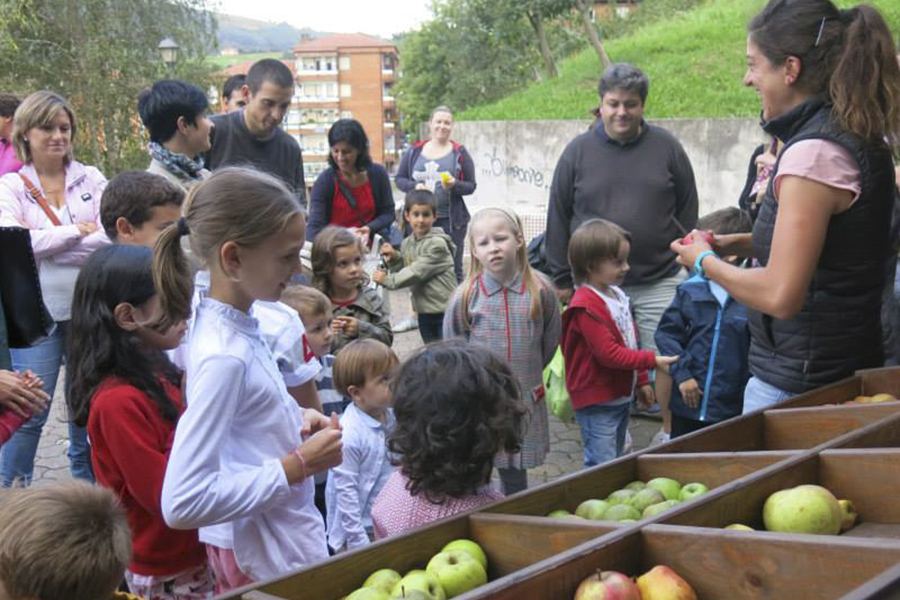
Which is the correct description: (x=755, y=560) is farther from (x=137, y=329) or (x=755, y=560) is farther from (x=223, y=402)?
(x=137, y=329)

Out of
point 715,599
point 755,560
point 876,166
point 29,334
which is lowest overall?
point 715,599

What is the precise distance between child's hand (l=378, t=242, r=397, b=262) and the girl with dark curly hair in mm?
3674

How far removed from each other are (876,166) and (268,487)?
6.57 feet

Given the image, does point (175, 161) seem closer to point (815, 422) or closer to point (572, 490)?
point (572, 490)

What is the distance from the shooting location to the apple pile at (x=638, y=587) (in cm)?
163

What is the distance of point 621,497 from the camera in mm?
2262

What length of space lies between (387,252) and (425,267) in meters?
0.47

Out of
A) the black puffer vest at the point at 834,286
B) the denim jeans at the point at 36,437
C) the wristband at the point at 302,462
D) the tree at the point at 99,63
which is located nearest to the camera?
the wristband at the point at 302,462

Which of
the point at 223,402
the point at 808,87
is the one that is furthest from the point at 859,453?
the point at 223,402

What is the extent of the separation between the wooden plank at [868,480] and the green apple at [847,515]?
0.05 m

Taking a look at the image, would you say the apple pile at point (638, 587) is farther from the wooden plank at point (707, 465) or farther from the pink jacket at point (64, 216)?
the pink jacket at point (64, 216)

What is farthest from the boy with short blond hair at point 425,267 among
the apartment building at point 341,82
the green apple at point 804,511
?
the apartment building at point 341,82

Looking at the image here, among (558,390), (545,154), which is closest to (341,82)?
(545,154)

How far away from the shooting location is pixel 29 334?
3180mm
